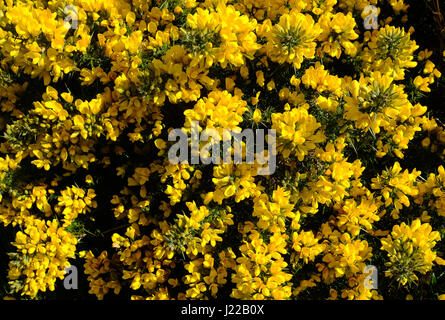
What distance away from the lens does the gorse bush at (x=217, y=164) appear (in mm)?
2043

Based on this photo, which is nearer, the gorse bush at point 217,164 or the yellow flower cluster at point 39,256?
the gorse bush at point 217,164

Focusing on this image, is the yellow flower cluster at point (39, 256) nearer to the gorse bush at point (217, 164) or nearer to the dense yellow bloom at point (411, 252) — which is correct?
the gorse bush at point (217, 164)

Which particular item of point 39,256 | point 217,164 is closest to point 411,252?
point 217,164

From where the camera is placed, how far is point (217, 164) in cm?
230

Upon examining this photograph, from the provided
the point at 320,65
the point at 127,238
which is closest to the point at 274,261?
the point at 127,238

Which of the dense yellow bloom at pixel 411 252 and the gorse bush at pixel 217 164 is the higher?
the gorse bush at pixel 217 164

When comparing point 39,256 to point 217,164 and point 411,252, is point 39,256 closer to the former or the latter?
point 217,164

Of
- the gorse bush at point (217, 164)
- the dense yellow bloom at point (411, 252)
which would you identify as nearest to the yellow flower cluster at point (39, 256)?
the gorse bush at point (217, 164)

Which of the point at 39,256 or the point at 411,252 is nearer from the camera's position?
the point at 411,252

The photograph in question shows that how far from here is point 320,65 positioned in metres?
2.30

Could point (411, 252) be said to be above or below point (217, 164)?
below

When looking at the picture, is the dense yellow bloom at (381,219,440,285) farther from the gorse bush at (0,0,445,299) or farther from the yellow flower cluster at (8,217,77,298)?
the yellow flower cluster at (8,217,77,298)

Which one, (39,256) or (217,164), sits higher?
(217,164)
